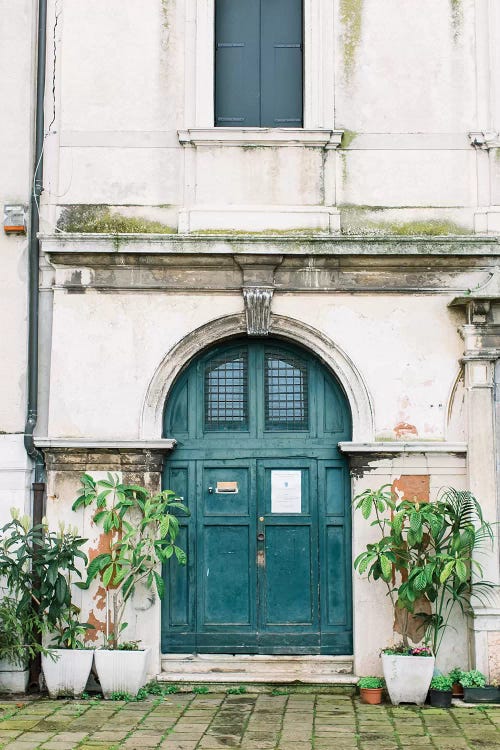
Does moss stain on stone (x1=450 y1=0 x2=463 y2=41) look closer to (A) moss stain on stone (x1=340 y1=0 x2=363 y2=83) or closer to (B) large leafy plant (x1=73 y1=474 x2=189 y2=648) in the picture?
(A) moss stain on stone (x1=340 y1=0 x2=363 y2=83)

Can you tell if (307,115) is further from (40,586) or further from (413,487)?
(40,586)

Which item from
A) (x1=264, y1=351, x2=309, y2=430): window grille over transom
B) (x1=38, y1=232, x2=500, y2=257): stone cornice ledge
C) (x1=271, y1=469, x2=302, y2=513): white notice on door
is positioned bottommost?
(x1=271, y1=469, x2=302, y2=513): white notice on door

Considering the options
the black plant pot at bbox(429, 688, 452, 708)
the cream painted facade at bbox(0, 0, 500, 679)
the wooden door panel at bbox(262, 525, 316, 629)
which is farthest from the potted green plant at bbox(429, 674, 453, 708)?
the wooden door panel at bbox(262, 525, 316, 629)

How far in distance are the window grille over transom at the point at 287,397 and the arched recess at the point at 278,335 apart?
0.28 m

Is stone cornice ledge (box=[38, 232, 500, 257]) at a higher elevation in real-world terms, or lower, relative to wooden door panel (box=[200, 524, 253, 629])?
higher

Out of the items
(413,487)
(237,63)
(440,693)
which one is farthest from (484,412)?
(237,63)

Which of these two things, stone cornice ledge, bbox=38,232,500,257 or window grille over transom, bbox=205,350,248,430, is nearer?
stone cornice ledge, bbox=38,232,500,257

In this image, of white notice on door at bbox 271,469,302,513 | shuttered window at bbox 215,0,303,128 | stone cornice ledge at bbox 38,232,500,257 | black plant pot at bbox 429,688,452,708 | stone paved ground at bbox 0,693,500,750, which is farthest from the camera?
shuttered window at bbox 215,0,303,128

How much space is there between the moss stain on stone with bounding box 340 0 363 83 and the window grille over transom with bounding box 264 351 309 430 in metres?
2.69

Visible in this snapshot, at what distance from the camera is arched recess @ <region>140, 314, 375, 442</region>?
8.51m

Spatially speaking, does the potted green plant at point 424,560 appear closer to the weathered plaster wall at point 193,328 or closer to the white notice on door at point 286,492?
the white notice on door at point 286,492

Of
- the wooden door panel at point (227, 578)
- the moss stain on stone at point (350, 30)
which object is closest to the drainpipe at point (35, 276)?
the wooden door panel at point (227, 578)

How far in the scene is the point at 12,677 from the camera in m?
8.23

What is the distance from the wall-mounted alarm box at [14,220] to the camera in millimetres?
8633
